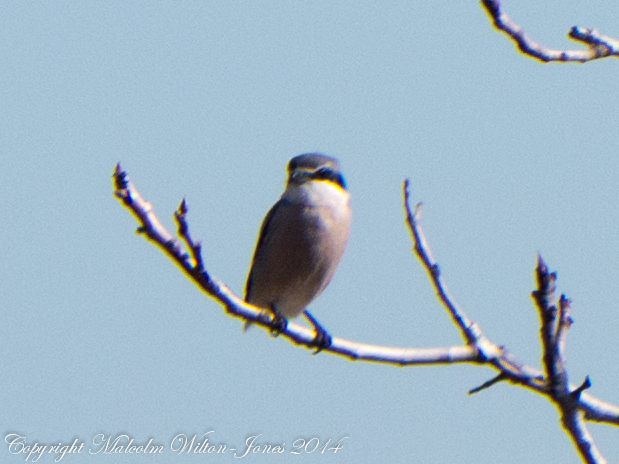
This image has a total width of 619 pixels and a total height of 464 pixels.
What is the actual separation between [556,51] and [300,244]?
3.42 m

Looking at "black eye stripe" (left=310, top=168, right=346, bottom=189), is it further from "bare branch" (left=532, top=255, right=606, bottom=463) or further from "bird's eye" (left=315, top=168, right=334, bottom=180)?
"bare branch" (left=532, top=255, right=606, bottom=463)

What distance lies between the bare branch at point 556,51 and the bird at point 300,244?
131 inches

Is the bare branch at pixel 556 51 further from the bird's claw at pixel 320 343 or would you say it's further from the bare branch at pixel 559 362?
the bird's claw at pixel 320 343

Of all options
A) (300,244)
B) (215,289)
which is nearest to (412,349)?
(215,289)

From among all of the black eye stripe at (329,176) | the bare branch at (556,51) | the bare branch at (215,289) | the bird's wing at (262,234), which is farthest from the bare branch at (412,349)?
the black eye stripe at (329,176)

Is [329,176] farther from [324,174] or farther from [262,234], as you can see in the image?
[262,234]

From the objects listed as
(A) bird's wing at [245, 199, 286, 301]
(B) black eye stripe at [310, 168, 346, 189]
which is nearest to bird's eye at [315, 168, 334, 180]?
(B) black eye stripe at [310, 168, 346, 189]

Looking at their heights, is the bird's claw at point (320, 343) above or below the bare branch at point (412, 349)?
below

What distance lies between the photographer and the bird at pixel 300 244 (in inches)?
254

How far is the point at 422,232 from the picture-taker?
143 inches

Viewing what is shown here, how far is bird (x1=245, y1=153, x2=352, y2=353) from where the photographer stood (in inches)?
254

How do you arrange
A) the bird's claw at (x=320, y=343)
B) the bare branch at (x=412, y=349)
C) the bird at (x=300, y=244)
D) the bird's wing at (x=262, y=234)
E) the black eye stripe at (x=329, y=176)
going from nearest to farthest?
the bare branch at (x=412, y=349), the bird's claw at (x=320, y=343), the bird at (x=300, y=244), the bird's wing at (x=262, y=234), the black eye stripe at (x=329, y=176)

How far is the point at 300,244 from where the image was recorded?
6.41 m

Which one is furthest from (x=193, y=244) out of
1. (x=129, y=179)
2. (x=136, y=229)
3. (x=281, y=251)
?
(x=281, y=251)
